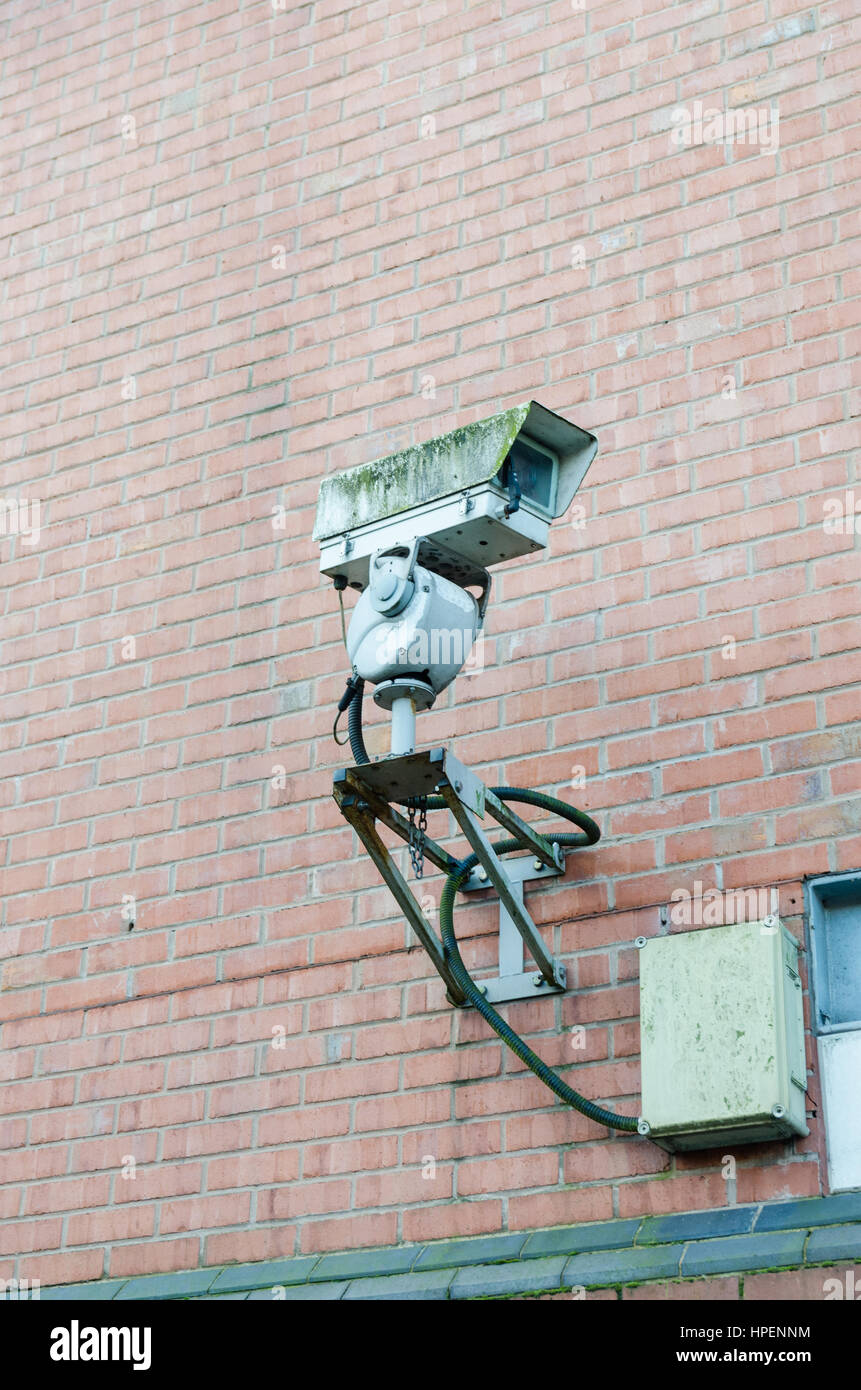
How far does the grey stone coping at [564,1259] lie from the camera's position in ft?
12.7

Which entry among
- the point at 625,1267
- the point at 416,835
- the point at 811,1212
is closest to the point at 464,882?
the point at 416,835

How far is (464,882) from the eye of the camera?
4758 mm

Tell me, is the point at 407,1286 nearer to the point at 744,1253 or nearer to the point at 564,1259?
the point at 564,1259

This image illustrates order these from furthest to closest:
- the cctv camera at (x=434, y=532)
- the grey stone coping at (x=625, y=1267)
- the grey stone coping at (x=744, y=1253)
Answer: the cctv camera at (x=434, y=532) < the grey stone coping at (x=625, y=1267) < the grey stone coping at (x=744, y=1253)

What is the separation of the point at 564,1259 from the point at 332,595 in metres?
2.05

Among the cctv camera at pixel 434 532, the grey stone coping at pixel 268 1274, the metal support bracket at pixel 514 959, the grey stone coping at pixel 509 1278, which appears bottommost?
the grey stone coping at pixel 509 1278

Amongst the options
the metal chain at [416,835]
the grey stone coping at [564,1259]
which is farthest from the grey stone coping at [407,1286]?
the metal chain at [416,835]

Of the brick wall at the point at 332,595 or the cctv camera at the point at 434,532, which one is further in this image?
the brick wall at the point at 332,595

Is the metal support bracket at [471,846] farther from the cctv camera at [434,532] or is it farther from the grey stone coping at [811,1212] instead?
the grey stone coping at [811,1212]

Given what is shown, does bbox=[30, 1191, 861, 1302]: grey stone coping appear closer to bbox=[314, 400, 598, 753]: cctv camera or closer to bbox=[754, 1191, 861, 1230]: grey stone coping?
bbox=[754, 1191, 861, 1230]: grey stone coping

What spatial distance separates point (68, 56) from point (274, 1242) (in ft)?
14.2

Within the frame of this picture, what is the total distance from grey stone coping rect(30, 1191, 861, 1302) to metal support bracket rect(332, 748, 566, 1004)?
1.93ft

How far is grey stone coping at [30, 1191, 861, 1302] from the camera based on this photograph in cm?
388

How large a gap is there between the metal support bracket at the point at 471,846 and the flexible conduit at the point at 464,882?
4 cm
